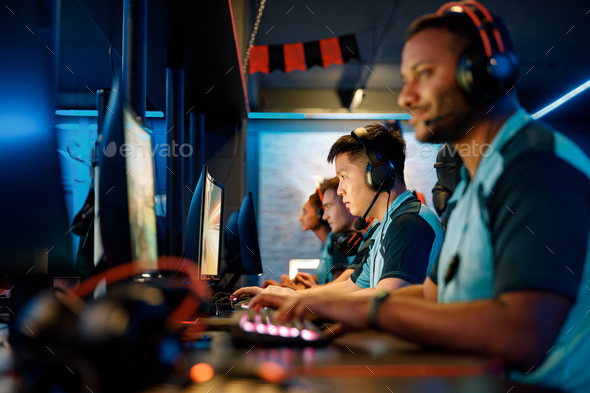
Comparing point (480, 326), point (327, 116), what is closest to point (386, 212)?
point (480, 326)

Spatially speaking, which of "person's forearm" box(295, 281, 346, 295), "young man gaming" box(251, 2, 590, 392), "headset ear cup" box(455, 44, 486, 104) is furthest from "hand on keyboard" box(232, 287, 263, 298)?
"headset ear cup" box(455, 44, 486, 104)

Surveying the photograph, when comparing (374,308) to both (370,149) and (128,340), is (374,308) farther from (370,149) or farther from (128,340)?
(370,149)

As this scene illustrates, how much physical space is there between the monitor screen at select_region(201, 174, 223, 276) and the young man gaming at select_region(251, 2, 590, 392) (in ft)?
2.11

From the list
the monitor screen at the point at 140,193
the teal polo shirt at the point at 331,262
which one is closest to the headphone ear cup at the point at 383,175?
the monitor screen at the point at 140,193

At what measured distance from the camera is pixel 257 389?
0.39 m

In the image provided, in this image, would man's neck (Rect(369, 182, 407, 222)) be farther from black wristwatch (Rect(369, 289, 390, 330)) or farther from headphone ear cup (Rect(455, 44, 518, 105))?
black wristwatch (Rect(369, 289, 390, 330))

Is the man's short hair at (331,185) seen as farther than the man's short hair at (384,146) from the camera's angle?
Yes

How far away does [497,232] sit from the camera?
25.4 inches

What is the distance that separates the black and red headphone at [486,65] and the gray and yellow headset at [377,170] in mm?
767

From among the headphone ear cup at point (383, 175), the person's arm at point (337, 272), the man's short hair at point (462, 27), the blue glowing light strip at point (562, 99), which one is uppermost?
the blue glowing light strip at point (562, 99)

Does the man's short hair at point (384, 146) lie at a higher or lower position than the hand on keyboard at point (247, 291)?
higher

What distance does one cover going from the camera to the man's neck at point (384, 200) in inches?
65.2

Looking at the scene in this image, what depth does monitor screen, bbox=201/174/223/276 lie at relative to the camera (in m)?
1.41

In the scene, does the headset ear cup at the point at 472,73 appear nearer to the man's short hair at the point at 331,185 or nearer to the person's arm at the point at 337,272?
the man's short hair at the point at 331,185
